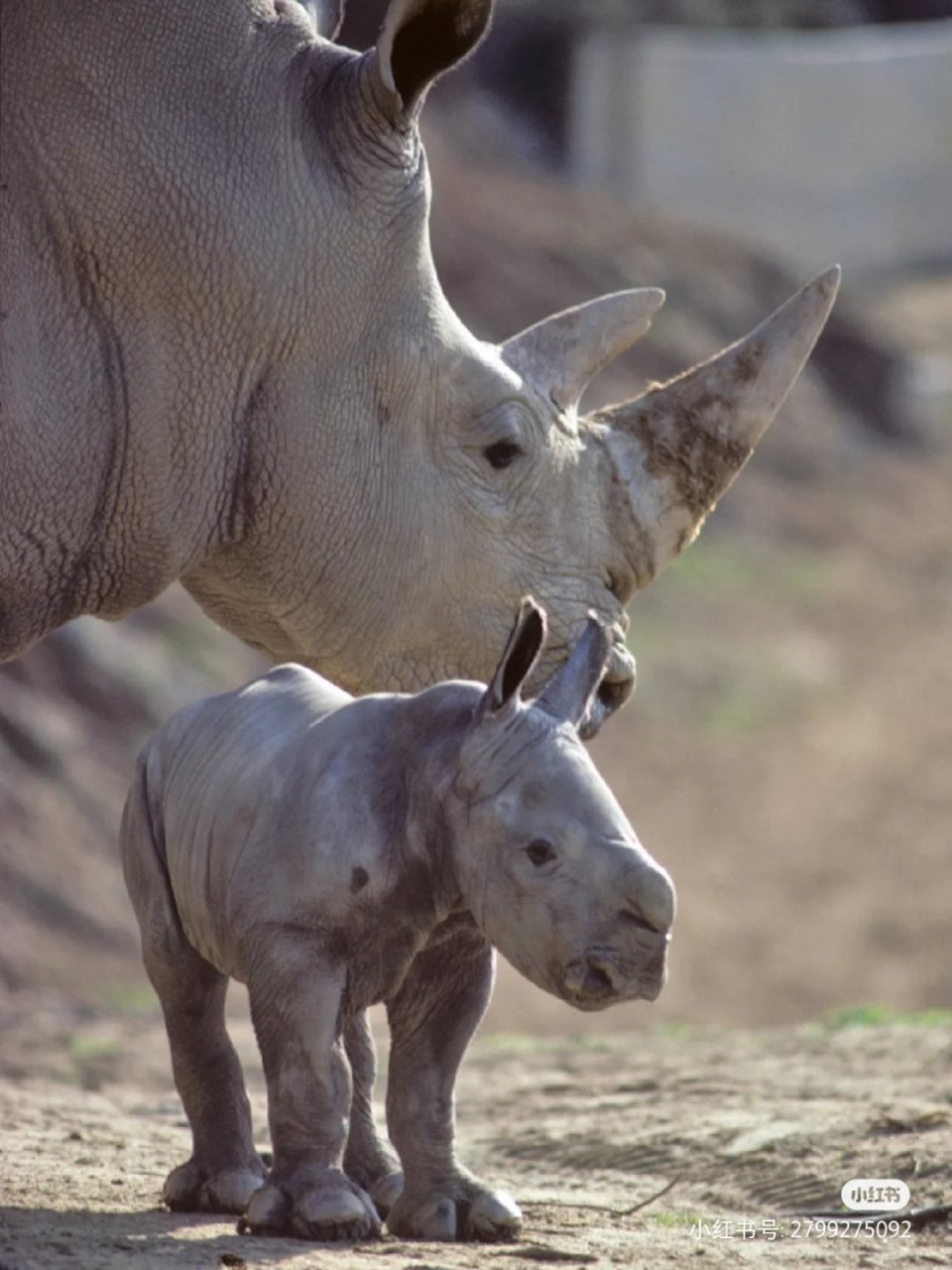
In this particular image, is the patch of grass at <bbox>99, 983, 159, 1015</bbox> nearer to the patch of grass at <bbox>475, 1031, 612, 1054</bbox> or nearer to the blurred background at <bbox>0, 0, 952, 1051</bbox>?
the blurred background at <bbox>0, 0, 952, 1051</bbox>

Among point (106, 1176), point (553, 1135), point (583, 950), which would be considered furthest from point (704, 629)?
point (583, 950)

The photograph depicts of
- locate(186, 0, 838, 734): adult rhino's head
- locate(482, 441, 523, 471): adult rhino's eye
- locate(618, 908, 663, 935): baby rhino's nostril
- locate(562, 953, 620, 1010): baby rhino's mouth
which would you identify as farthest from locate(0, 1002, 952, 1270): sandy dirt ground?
locate(482, 441, 523, 471): adult rhino's eye

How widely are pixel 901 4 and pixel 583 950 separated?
29.7 metres

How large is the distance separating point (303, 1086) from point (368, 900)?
35 cm

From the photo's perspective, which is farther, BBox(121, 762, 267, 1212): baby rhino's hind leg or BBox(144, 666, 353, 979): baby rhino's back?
BBox(121, 762, 267, 1212): baby rhino's hind leg

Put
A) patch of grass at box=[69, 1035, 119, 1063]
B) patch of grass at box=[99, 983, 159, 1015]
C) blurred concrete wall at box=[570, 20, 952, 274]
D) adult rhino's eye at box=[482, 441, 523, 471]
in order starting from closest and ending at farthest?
1. adult rhino's eye at box=[482, 441, 523, 471]
2. patch of grass at box=[69, 1035, 119, 1063]
3. patch of grass at box=[99, 983, 159, 1015]
4. blurred concrete wall at box=[570, 20, 952, 274]

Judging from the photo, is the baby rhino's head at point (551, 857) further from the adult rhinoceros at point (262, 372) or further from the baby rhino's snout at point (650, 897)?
the adult rhinoceros at point (262, 372)

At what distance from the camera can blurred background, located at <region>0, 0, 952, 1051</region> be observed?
12195 mm

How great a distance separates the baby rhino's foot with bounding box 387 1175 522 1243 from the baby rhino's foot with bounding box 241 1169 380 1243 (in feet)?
0.62

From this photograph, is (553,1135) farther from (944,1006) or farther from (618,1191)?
(944,1006)

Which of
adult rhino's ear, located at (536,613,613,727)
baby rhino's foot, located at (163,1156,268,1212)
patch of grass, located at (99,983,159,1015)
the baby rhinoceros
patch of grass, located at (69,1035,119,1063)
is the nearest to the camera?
the baby rhinoceros

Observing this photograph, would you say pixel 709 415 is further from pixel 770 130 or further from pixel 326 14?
pixel 770 130

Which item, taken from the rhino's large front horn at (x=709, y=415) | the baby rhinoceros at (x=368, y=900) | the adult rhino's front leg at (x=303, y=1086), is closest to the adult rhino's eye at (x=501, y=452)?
the rhino's large front horn at (x=709, y=415)

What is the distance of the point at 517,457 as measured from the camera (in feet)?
19.5
